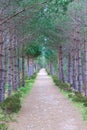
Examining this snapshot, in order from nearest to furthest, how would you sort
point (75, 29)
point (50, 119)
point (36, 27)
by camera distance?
point (50, 119) → point (36, 27) → point (75, 29)

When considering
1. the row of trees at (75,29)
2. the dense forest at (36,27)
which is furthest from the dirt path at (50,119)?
the row of trees at (75,29)

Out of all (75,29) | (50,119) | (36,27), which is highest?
A: (75,29)

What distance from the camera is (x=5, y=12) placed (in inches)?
620

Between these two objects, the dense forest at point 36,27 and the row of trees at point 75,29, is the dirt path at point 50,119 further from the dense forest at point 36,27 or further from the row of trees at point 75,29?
the row of trees at point 75,29

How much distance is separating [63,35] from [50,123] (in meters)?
17.8

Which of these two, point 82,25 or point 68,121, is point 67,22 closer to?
point 82,25

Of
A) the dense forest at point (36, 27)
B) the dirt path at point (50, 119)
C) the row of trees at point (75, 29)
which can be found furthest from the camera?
the row of trees at point (75, 29)

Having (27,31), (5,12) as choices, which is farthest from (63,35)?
(5,12)

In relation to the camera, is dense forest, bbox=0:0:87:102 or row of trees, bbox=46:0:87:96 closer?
dense forest, bbox=0:0:87:102

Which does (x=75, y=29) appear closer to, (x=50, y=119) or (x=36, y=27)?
(x=36, y=27)

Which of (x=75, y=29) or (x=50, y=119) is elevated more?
(x=75, y=29)

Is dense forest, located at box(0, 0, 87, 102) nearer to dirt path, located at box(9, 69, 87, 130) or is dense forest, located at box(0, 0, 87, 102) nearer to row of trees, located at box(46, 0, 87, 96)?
row of trees, located at box(46, 0, 87, 96)

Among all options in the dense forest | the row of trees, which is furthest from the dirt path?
the row of trees

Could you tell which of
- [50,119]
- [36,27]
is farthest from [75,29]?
[50,119]
